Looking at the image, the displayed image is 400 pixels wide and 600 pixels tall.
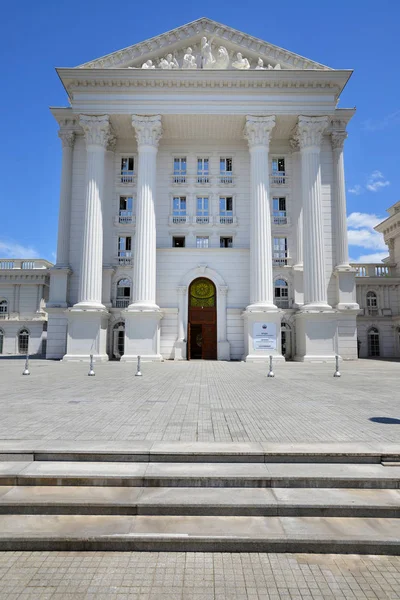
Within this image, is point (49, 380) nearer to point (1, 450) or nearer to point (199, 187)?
point (1, 450)

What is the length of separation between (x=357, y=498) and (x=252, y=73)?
32.3 metres

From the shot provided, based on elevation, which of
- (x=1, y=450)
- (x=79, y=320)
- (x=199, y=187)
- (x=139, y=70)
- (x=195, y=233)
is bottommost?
(x=1, y=450)

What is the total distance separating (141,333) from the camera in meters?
28.5

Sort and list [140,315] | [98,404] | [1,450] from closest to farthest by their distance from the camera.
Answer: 1. [1,450]
2. [98,404]
3. [140,315]

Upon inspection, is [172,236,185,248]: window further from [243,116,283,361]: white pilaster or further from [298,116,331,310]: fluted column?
[298,116,331,310]: fluted column

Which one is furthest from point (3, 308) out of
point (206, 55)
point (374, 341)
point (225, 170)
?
point (374, 341)

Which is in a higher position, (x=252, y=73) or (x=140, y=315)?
(x=252, y=73)

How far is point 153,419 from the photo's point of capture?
8219 mm

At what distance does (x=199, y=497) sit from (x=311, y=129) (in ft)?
103

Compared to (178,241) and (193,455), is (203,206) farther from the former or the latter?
(193,455)

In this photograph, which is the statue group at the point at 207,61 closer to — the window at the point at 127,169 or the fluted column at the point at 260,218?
the fluted column at the point at 260,218

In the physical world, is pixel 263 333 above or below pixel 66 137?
below

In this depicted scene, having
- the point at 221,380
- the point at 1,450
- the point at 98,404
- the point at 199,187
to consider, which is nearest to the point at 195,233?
the point at 199,187

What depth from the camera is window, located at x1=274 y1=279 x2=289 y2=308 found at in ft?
109
